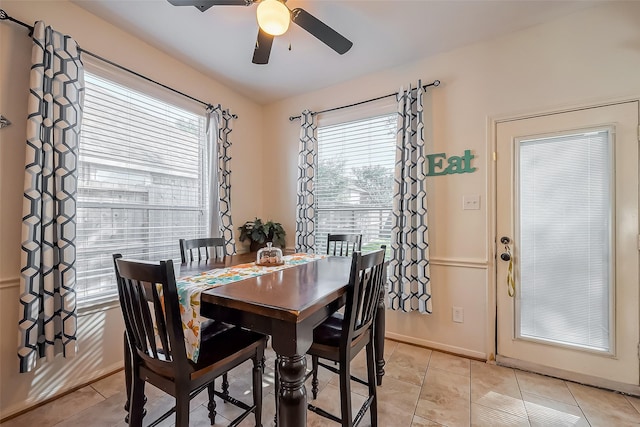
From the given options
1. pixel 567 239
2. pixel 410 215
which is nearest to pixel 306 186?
pixel 410 215

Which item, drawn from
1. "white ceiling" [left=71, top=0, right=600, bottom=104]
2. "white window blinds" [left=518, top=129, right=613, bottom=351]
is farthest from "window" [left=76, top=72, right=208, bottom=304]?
"white window blinds" [left=518, top=129, right=613, bottom=351]

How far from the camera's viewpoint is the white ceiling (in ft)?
6.37

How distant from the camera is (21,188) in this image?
1.71 metres

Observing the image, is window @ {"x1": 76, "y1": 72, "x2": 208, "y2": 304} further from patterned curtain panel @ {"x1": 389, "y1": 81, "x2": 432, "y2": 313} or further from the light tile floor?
patterned curtain panel @ {"x1": 389, "y1": 81, "x2": 432, "y2": 313}

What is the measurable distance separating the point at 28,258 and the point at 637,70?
13.5ft

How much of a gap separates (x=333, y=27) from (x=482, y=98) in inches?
55.2

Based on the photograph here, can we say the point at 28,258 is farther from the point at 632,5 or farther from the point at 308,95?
the point at 632,5

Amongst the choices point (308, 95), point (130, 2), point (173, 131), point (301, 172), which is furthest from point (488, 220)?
point (130, 2)

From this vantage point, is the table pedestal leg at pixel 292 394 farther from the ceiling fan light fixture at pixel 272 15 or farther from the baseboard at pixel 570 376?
the baseboard at pixel 570 376

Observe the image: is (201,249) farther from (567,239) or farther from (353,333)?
(567,239)

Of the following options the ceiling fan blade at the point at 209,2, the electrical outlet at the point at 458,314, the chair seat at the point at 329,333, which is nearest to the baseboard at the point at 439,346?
the electrical outlet at the point at 458,314

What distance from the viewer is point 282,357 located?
41.9 inches

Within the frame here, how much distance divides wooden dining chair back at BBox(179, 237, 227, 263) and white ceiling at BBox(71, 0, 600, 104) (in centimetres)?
169

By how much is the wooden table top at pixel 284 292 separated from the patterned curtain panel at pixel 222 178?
3.74ft
